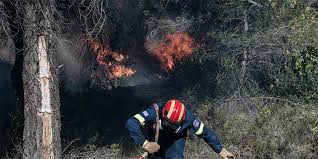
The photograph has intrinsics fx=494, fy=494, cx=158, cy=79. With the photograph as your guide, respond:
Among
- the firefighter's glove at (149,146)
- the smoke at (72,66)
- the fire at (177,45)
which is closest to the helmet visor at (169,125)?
the firefighter's glove at (149,146)

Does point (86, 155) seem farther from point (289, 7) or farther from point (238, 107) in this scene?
point (289, 7)

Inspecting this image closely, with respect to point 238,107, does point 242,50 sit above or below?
above

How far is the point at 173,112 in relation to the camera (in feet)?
20.0

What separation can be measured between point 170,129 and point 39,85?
2108 millimetres

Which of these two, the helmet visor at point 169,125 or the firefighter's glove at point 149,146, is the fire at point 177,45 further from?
the firefighter's glove at point 149,146

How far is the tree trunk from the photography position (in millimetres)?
7250

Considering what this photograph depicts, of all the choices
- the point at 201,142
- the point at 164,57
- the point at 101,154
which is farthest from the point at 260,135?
the point at 164,57

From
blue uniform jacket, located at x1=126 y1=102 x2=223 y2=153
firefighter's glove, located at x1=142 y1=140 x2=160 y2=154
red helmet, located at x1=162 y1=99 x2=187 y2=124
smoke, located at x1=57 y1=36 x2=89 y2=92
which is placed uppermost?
red helmet, located at x1=162 y1=99 x2=187 y2=124

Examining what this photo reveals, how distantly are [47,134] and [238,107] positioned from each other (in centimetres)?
718

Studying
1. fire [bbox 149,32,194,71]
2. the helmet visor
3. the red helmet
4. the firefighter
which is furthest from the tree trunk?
fire [bbox 149,32,194,71]

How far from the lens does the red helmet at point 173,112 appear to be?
Result: 6098 mm

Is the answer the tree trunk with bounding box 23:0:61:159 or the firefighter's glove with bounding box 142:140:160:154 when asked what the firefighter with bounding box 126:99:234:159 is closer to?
the firefighter's glove with bounding box 142:140:160:154

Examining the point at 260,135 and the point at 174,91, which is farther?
the point at 174,91

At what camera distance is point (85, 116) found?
1433 cm
